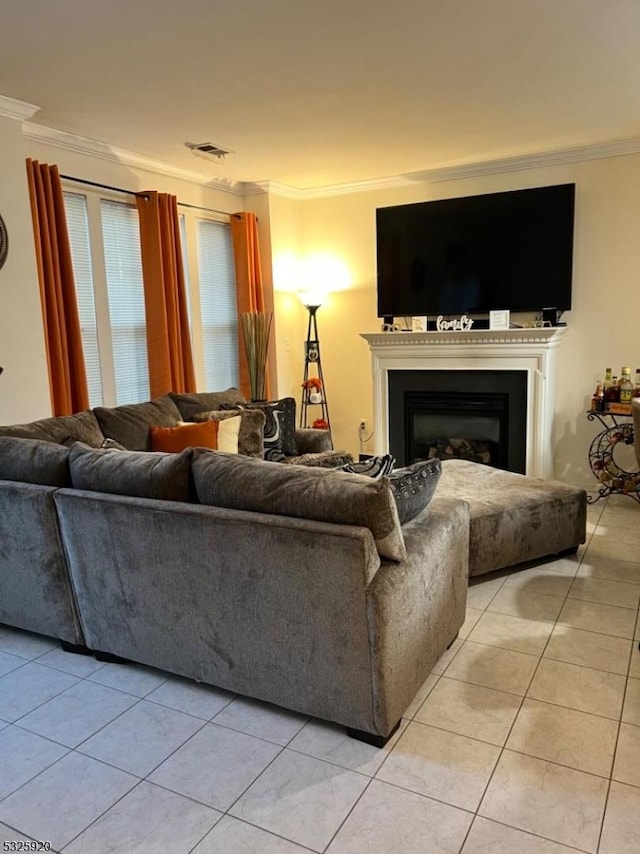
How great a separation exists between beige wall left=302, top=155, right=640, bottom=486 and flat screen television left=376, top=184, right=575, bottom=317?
148mm

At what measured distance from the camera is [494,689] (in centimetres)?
222

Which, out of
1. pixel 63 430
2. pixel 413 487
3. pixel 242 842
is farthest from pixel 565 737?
pixel 63 430

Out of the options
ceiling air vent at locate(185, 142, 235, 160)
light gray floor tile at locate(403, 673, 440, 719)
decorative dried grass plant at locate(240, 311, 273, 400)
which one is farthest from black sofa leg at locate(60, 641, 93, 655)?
ceiling air vent at locate(185, 142, 235, 160)

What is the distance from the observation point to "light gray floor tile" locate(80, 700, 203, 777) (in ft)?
6.27

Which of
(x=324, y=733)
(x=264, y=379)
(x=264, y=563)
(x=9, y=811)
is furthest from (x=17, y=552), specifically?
(x=264, y=379)

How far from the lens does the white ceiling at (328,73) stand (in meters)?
2.40

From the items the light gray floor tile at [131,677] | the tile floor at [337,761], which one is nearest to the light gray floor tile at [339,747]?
the tile floor at [337,761]

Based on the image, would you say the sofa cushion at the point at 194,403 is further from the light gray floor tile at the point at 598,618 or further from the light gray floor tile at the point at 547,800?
the light gray floor tile at the point at 547,800

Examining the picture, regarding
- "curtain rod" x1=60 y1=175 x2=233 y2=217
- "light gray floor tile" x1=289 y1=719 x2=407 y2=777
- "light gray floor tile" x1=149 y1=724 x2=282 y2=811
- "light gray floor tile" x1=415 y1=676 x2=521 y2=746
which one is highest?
"curtain rod" x1=60 y1=175 x2=233 y2=217

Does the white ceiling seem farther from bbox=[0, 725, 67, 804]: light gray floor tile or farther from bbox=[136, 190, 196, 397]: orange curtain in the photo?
bbox=[0, 725, 67, 804]: light gray floor tile

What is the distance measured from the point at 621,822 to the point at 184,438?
260cm

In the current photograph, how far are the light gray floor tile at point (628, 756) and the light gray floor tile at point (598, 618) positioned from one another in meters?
0.65

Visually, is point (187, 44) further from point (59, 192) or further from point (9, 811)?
point (9, 811)

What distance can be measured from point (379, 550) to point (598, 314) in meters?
3.44
